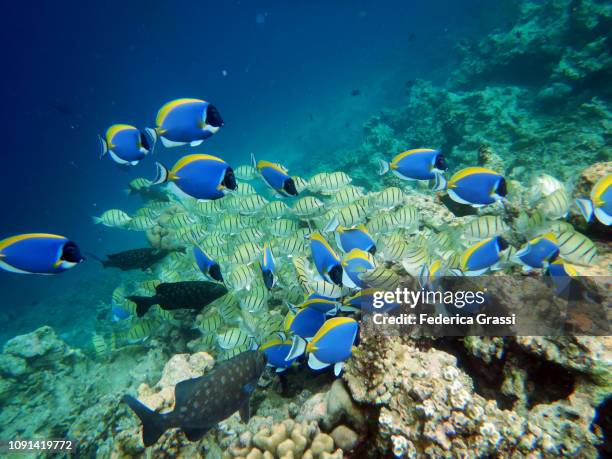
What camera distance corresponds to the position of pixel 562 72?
12.7 m

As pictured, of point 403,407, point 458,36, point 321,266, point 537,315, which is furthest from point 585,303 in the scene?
point 458,36

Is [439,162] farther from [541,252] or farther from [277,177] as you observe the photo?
[277,177]

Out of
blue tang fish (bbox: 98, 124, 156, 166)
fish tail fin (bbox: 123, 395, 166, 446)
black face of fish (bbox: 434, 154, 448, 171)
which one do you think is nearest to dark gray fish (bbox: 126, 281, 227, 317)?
blue tang fish (bbox: 98, 124, 156, 166)

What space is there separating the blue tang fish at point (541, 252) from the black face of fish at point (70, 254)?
393 centimetres

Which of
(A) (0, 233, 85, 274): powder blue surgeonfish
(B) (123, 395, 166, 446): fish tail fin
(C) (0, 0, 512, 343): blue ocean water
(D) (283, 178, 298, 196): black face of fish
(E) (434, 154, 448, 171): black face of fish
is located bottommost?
(B) (123, 395, 166, 446): fish tail fin

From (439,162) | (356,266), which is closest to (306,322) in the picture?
(356,266)

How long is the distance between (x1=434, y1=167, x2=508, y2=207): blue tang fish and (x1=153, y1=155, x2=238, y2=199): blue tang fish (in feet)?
7.96

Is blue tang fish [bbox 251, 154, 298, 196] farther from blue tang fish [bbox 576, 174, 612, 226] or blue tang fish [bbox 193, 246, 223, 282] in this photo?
blue tang fish [bbox 576, 174, 612, 226]

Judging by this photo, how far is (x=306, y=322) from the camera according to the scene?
2807 millimetres

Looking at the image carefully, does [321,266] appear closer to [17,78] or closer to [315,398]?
[315,398]

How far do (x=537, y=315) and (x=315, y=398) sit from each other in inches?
86.4

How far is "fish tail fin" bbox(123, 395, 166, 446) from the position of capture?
2285 millimetres

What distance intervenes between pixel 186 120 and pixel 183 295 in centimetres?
228

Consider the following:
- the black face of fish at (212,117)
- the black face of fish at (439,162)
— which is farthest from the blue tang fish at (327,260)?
the black face of fish at (439,162)
